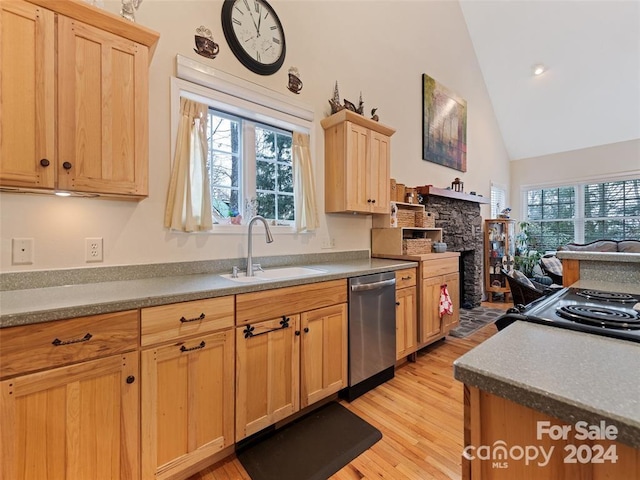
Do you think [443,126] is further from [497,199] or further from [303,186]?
[303,186]

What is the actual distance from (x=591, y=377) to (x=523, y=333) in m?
0.26

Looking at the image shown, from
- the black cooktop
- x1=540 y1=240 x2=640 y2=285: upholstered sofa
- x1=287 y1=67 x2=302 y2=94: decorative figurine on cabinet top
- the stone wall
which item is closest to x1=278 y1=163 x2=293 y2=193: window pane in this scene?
x1=287 y1=67 x2=302 y2=94: decorative figurine on cabinet top

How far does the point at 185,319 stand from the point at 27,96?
3.81ft

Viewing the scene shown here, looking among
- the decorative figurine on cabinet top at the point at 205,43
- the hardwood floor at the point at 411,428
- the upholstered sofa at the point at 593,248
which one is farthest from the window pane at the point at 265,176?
the upholstered sofa at the point at 593,248

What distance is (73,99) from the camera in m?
1.31

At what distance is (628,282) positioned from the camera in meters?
1.47

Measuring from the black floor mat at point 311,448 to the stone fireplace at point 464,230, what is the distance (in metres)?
2.77

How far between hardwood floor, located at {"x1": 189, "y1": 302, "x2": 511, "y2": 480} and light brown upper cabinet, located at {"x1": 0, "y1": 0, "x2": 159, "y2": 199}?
5.39 ft

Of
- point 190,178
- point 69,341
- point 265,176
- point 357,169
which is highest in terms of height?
point 357,169

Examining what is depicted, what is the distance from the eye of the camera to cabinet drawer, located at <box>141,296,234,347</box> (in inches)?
49.9

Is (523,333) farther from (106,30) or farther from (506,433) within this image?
(106,30)

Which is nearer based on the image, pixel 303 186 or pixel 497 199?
pixel 303 186

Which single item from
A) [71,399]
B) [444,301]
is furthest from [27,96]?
[444,301]

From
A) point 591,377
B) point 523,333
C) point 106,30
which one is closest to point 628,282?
point 523,333
